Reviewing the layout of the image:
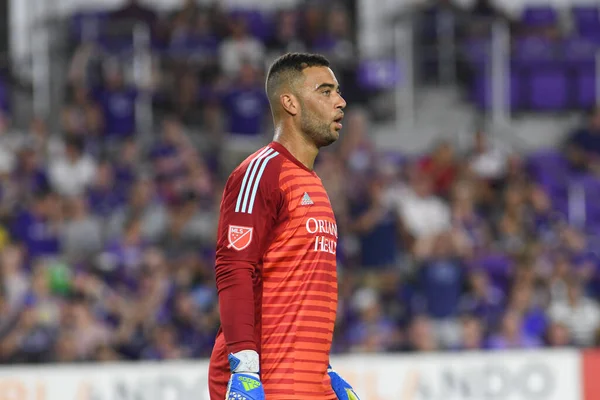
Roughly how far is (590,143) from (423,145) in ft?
6.75

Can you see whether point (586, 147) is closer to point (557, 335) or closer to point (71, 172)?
point (557, 335)

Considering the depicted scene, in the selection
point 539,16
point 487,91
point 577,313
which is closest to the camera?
point 577,313

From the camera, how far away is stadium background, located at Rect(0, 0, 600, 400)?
10.6m

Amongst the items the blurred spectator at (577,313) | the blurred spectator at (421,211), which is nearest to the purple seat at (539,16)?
the blurred spectator at (421,211)

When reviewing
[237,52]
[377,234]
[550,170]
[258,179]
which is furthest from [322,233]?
[237,52]

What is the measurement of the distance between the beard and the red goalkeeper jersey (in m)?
0.13

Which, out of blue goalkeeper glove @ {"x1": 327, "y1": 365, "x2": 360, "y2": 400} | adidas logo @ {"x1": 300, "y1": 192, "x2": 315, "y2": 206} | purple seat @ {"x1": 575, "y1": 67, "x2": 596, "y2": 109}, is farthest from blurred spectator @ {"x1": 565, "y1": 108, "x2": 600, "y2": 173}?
adidas logo @ {"x1": 300, "y1": 192, "x2": 315, "y2": 206}

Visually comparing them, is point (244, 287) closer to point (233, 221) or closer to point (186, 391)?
point (233, 221)

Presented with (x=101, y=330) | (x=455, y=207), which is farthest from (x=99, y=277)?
(x=455, y=207)

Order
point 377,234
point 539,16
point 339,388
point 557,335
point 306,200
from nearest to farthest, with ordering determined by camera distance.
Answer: point 306,200
point 339,388
point 557,335
point 377,234
point 539,16

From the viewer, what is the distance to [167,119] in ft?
46.9

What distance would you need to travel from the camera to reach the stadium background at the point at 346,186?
10.6 meters

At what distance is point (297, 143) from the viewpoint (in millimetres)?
4625

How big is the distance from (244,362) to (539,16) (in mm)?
13479
